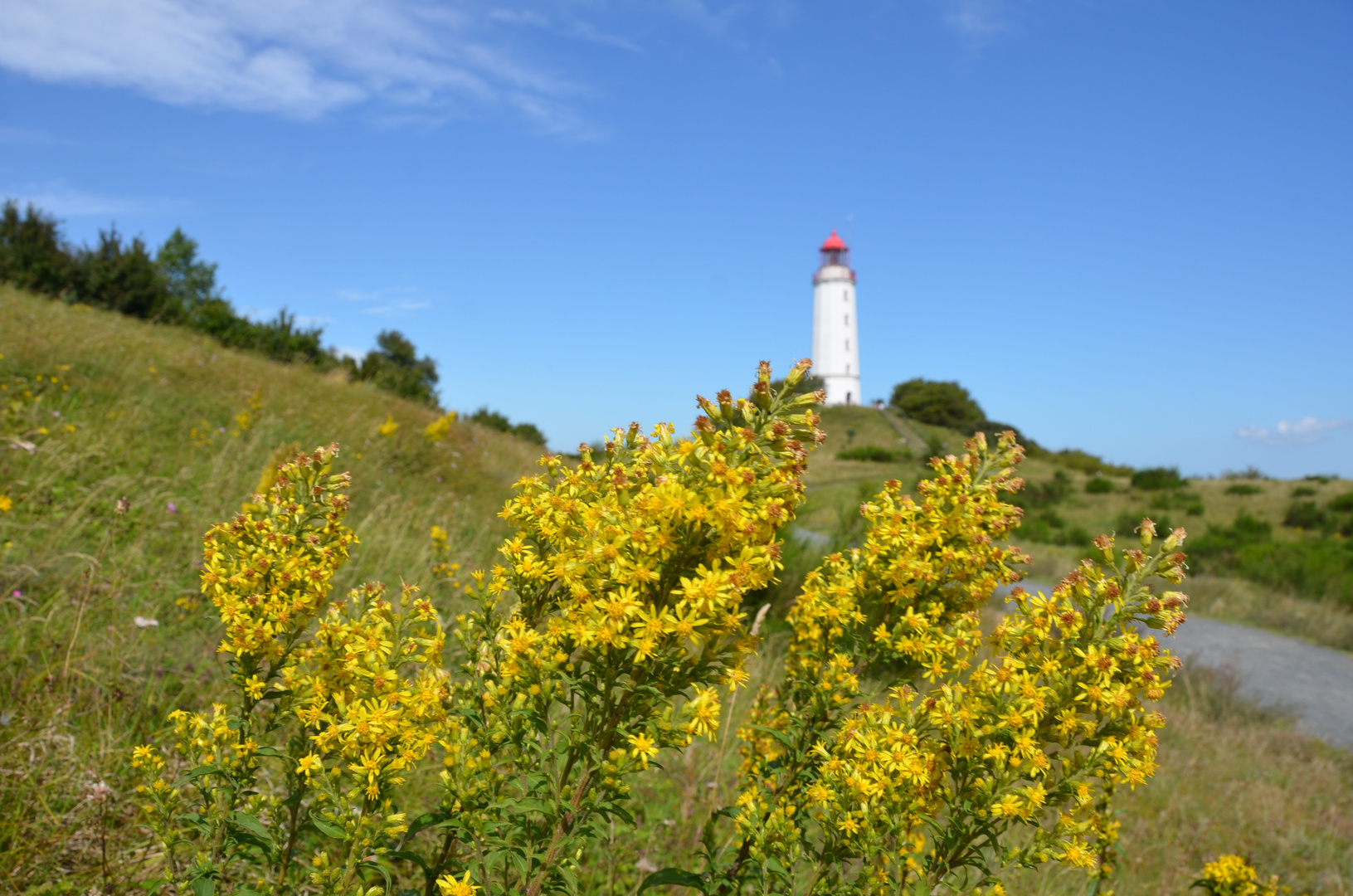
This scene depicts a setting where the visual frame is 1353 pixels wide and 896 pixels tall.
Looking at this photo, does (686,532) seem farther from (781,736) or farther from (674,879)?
(781,736)

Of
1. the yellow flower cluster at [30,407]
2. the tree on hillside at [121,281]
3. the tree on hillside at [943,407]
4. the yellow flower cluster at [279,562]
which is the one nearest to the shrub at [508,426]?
the tree on hillside at [121,281]

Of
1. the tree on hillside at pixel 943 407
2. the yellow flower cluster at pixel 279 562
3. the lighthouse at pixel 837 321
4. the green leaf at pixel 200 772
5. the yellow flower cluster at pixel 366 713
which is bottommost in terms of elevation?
the green leaf at pixel 200 772

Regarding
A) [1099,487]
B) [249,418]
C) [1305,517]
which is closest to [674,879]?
[249,418]

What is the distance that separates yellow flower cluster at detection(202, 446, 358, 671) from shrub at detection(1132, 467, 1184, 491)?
3460cm

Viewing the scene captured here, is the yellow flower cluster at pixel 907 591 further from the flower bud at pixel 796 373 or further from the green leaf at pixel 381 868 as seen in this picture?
the green leaf at pixel 381 868

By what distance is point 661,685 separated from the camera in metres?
1.61

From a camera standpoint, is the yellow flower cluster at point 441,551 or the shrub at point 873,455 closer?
the yellow flower cluster at point 441,551

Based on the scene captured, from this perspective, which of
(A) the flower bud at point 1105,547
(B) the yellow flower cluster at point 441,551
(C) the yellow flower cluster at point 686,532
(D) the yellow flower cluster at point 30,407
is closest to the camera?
(C) the yellow flower cluster at point 686,532

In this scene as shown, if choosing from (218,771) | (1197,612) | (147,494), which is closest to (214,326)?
(147,494)

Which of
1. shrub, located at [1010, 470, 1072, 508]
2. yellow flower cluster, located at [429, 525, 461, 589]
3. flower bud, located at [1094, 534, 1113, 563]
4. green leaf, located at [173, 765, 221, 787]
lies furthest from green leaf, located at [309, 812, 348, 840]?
shrub, located at [1010, 470, 1072, 508]

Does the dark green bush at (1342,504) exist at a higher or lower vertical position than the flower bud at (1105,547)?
higher

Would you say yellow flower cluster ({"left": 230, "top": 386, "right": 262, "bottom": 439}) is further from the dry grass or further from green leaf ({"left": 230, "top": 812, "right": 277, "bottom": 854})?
the dry grass

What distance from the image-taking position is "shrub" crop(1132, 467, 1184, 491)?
1198 inches

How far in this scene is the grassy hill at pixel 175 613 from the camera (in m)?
3.16
